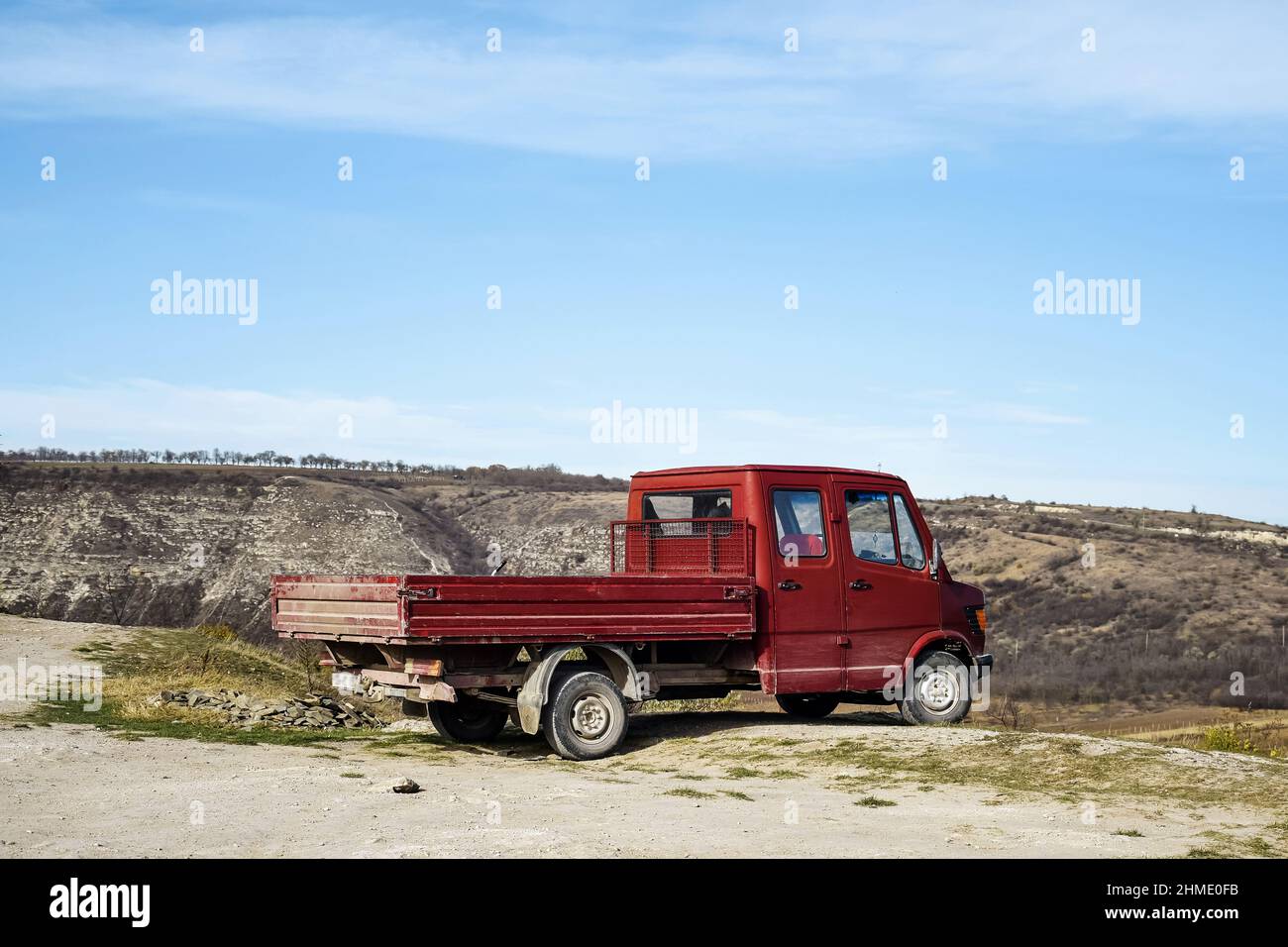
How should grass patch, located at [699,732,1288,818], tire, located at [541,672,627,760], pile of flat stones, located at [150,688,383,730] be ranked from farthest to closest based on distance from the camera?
pile of flat stones, located at [150,688,383,730] → tire, located at [541,672,627,760] → grass patch, located at [699,732,1288,818]

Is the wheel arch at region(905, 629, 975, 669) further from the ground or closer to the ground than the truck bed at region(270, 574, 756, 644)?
closer to the ground

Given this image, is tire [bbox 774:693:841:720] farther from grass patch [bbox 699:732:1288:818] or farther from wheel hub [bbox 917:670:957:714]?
grass patch [bbox 699:732:1288:818]

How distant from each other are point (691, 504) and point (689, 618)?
1627 millimetres

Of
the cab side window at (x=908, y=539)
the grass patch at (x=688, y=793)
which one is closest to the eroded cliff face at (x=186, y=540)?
the cab side window at (x=908, y=539)

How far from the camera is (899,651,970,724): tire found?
1401 centimetres

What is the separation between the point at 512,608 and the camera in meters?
11.9

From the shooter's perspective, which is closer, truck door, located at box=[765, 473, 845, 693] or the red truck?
the red truck

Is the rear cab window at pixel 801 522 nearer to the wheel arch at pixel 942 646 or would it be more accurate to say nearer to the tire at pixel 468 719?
the wheel arch at pixel 942 646

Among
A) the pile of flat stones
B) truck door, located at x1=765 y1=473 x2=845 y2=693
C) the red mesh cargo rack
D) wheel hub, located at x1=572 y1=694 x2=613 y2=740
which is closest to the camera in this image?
A: wheel hub, located at x1=572 y1=694 x2=613 y2=740

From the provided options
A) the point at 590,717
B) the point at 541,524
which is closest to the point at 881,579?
the point at 590,717

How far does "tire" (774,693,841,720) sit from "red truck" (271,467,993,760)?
0.55 feet

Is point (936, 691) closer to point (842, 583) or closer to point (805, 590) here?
point (842, 583)

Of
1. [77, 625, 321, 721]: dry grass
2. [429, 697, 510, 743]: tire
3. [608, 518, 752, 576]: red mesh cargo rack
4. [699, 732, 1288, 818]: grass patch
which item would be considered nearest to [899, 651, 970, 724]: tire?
[699, 732, 1288, 818]: grass patch

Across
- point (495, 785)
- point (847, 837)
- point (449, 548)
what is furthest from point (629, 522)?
point (449, 548)
